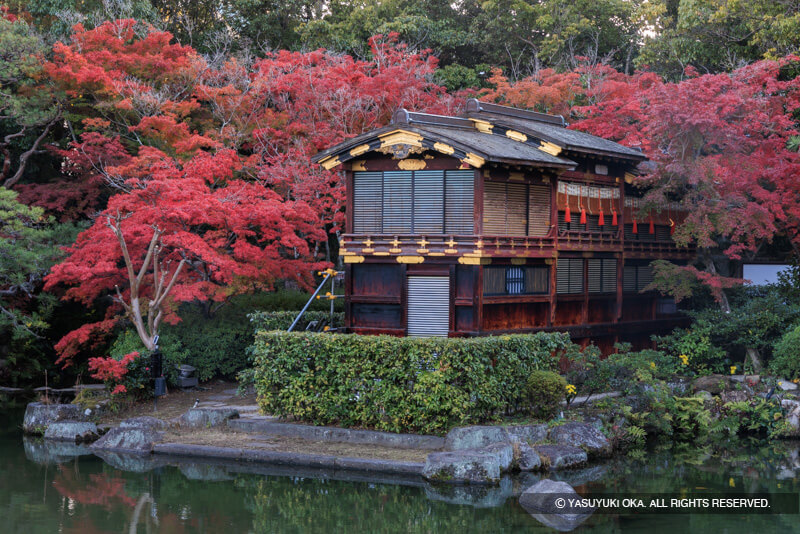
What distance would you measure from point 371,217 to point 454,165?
2.79 metres

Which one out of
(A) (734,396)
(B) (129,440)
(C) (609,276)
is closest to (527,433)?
(A) (734,396)

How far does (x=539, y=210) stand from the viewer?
80.6 feet

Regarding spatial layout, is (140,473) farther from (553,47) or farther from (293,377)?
(553,47)

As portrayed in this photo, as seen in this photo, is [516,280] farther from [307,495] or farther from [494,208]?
[307,495]

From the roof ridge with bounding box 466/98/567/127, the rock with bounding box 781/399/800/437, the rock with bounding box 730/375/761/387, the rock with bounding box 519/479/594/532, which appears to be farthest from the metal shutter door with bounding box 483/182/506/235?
the rock with bounding box 519/479/594/532

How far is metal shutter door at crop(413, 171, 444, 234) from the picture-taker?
22.9 m

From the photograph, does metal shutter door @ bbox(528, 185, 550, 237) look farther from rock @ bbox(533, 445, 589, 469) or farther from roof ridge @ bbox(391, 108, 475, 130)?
rock @ bbox(533, 445, 589, 469)

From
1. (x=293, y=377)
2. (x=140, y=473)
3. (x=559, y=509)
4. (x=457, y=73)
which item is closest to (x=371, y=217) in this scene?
(x=293, y=377)

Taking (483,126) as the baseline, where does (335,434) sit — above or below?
below

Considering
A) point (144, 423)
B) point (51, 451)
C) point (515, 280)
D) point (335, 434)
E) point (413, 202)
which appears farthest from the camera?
point (515, 280)

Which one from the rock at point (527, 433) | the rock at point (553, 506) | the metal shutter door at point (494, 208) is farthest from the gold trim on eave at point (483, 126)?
the rock at point (553, 506)

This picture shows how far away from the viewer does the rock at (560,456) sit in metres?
17.7

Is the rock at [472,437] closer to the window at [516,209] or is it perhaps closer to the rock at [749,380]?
the window at [516,209]

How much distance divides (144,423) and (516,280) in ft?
34.0
